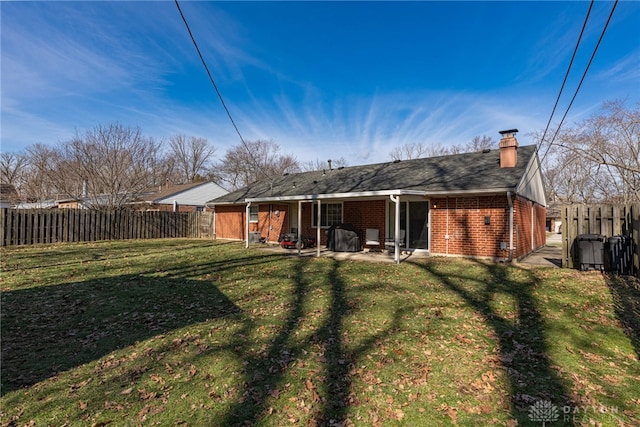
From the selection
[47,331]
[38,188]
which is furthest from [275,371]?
[38,188]

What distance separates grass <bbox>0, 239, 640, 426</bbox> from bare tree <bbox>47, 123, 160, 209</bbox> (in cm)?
1322

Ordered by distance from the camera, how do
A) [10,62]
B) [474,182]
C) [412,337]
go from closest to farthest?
[412,337]
[10,62]
[474,182]

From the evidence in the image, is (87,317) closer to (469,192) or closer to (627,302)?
(627,302)

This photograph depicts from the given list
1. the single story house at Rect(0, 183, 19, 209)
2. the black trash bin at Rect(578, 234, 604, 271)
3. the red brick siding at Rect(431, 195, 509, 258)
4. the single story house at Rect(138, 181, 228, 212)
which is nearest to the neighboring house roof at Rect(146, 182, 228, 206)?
the single story house at Rect(138, 181, 228, 212)

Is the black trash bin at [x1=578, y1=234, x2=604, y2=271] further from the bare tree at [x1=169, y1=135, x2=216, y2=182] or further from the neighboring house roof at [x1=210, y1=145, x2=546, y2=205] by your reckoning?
the bare tree at [x1=169, y1=135, x2=216, y2=182]

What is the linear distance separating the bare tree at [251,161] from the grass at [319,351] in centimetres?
3716

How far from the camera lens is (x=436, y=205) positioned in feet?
39.2

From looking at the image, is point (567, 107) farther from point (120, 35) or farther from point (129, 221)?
point (129, 221)

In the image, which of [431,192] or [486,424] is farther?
[431,192]

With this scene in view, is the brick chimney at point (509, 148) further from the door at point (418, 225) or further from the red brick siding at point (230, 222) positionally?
the red brick siding at point (230, 222)

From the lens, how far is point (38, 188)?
104 feet

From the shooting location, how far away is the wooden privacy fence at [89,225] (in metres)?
15.3

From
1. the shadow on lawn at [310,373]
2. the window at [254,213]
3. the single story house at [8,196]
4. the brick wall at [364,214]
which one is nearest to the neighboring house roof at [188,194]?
the single story house at [8,196]

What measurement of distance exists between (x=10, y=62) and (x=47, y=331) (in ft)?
23.6
